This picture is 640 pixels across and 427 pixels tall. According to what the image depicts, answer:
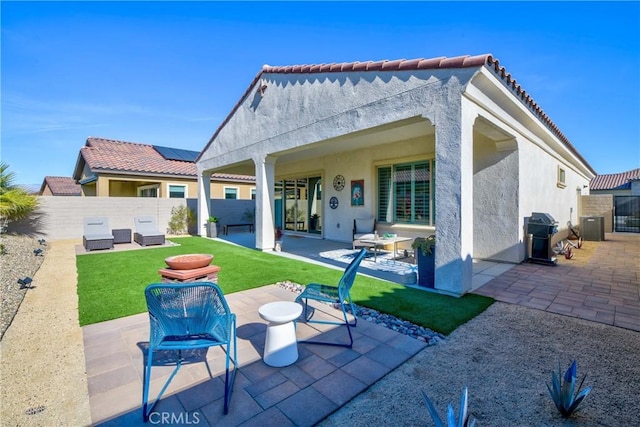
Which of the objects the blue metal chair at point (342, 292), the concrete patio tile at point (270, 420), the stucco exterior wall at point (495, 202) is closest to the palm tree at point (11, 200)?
the blue metal chair at point (342, 292)

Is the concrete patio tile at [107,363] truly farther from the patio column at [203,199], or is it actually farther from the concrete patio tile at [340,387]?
the patio column at [203,199]

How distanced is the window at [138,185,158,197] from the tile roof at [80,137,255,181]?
6.22 feet

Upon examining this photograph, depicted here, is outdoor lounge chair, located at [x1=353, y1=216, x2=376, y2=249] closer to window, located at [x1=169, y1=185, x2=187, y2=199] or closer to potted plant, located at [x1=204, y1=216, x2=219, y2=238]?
potted plant, located at [x1=204, y1=216, x2=219, y2=238]

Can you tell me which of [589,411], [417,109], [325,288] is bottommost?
[589,411]

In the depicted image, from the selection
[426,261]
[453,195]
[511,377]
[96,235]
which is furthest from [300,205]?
[511,377]

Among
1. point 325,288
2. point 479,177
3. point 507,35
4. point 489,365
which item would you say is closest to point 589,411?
point 489,365

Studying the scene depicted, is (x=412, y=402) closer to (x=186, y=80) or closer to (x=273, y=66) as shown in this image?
(x=273, y=66)

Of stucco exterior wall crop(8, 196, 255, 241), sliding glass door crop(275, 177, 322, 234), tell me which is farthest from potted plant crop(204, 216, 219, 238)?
sliding glass door crop(275, 177, 322, 234)

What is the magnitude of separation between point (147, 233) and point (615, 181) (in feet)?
143

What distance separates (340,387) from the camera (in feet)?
8.66

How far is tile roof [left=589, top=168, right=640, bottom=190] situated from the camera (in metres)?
28.2

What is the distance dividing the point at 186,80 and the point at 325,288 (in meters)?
12.1

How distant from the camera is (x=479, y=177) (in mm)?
8258

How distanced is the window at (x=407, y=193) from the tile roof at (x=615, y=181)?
3108 centimetres
